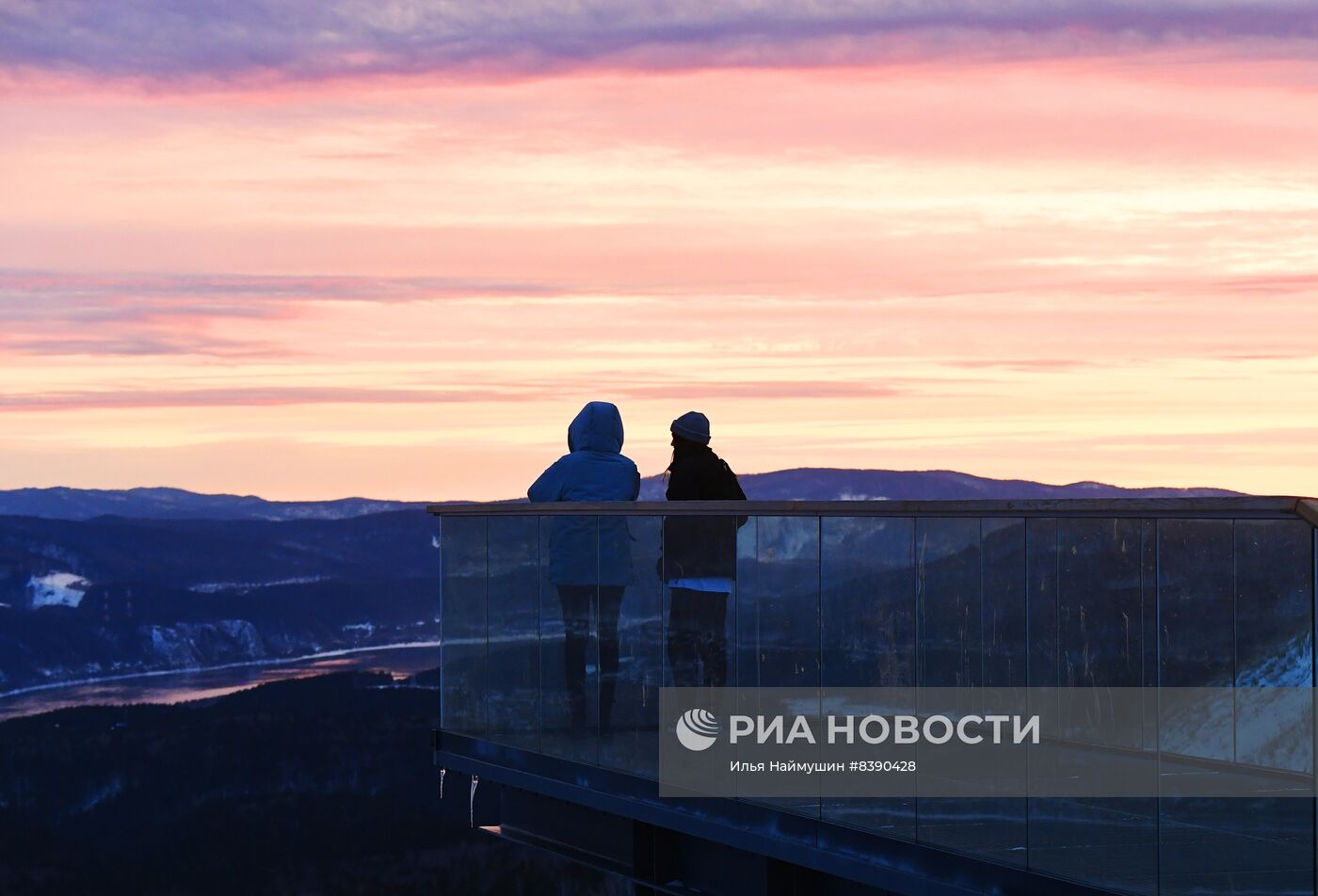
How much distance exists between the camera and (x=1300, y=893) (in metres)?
6.60

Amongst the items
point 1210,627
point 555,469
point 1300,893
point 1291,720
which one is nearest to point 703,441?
point 555,469

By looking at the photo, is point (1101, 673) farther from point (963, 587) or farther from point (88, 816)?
point (88, 816)

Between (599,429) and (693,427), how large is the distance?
1.13 m

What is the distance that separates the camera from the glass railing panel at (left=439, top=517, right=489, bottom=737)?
1365 cm

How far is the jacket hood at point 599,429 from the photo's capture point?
41.0ft

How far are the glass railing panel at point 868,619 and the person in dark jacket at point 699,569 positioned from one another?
34.1 inches

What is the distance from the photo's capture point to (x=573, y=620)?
12.1m

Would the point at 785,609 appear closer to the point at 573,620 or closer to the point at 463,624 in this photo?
the point at 573,620

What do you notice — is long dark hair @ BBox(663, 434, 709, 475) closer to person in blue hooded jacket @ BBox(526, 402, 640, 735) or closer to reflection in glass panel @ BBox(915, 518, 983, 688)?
person in blue hooded jacket @ BBox(526, 402, 640, 735)

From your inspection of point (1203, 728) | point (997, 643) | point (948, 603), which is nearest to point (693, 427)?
point (948, 603)

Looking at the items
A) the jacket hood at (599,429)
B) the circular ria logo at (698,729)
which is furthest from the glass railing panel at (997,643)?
the jacket hood at (599,429)

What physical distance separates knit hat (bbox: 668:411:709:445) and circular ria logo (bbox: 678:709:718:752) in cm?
175

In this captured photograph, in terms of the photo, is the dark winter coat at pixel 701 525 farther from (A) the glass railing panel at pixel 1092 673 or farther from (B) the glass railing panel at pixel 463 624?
(B) the glass railing panel at pixel 463 624

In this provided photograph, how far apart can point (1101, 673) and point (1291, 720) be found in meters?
3.38
